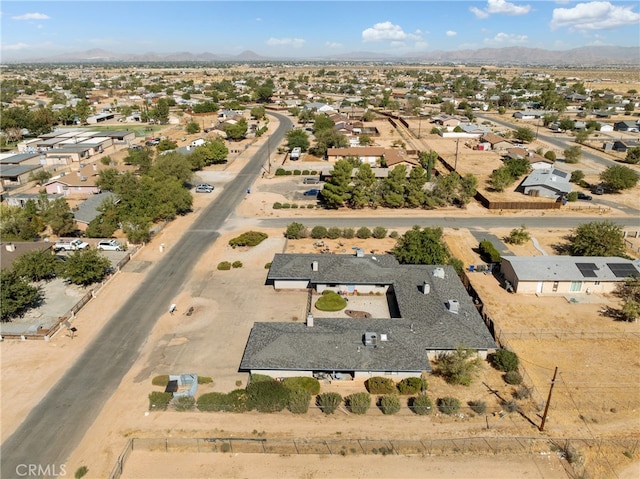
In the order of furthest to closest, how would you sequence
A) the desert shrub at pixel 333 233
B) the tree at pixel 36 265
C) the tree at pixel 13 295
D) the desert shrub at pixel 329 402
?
the desert shrub at pixel 333 233
the tree at pixel 36 265
the tree at pixel 13 295
the desert shrub at pixel 329 402

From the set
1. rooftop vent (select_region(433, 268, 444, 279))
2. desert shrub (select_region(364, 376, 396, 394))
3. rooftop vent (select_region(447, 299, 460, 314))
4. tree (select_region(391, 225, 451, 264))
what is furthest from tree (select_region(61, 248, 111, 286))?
rooftop vent (select_region(447, 299, 460, 314))

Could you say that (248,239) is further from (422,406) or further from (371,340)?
(422,406)

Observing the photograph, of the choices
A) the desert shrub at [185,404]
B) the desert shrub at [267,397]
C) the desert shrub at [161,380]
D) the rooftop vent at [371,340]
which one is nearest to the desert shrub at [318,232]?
the rooftop vent at [371,340]

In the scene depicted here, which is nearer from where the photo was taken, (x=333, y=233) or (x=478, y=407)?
(x=478, y=407)

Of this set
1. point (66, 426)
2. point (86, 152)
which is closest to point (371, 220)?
point (66, 426)

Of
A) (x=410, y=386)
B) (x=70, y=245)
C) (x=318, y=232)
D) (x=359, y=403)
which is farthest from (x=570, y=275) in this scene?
(x=70, y=245)

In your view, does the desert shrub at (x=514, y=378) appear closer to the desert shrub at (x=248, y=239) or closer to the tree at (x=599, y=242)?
the tree at (x=599, y=242)
